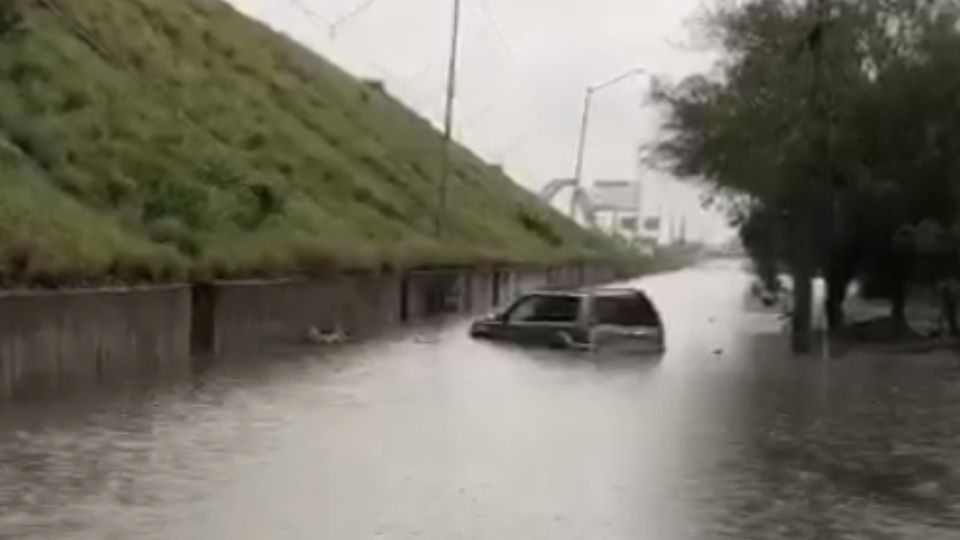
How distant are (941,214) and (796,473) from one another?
1031 inches

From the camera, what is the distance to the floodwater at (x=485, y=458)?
42.1ft

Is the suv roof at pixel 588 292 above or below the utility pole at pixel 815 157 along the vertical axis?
below

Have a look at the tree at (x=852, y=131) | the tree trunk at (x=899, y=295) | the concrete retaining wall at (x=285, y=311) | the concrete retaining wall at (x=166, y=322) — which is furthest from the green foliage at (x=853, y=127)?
the concrete retaining wall at (x=166, y=322)

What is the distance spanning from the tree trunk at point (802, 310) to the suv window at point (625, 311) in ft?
9.57

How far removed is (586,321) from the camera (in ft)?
117

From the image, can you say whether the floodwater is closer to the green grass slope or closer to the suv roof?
the green grass slope

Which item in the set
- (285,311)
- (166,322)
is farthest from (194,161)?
(166,322)

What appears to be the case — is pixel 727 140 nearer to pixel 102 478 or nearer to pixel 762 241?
pixel 762 241

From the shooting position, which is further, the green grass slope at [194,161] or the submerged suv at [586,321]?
the submerged suv at [586,321]

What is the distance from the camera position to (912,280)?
44.7 m

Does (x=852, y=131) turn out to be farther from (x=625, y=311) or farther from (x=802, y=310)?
(x=625, y=311)

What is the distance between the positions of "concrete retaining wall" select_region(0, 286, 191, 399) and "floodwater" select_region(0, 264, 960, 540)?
1.17 m

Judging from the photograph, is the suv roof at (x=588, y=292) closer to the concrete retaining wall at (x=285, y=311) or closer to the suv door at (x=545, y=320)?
the suv door at (x=545, y=320)

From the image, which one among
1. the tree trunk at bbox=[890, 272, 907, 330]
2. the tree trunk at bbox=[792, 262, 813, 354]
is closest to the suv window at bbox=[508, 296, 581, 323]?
the tree trunk at bbox=[792, 262, 813, 354]
